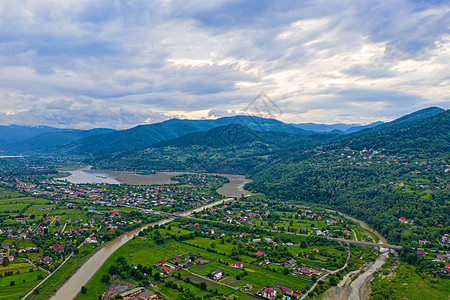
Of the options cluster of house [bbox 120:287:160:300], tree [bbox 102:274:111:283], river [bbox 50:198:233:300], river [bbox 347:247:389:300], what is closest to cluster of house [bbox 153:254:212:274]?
cluster of house [bbox 120:287:160:300]

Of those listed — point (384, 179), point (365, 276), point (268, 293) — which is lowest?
point (365, 276)

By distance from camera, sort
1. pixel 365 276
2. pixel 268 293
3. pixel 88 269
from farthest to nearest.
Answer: pixel 88 269
pixel 365 276
pixel 268 293

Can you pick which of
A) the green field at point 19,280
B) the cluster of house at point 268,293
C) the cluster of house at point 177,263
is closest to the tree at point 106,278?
the cluster of house at point 177,263

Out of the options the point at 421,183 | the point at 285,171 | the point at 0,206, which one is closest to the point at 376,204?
the point at 421,183

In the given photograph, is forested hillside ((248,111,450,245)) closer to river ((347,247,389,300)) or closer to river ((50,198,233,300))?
river ((347,247,389,300))

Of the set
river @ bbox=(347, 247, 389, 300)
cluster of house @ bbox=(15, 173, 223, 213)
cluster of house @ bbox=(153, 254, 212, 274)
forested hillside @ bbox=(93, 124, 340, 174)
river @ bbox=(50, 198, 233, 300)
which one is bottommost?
river @ bbox=(347, 247, 389, 300)

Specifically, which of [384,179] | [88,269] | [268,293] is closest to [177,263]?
[88,269]

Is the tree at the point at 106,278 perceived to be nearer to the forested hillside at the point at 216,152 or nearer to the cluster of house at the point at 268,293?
the cluster of house at the point at 268,293

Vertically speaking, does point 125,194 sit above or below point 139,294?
above

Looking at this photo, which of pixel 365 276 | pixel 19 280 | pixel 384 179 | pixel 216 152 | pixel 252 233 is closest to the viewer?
pixel 19 280

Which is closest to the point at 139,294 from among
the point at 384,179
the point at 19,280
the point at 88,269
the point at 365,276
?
the point at 88,269

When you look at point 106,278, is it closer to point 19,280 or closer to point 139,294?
point 139,294

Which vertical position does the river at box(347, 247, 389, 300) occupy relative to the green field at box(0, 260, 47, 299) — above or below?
below

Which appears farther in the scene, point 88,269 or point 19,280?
point 88,269
